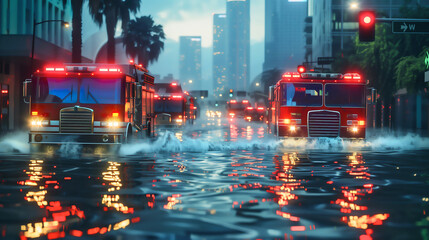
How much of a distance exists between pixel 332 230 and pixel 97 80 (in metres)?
14.7

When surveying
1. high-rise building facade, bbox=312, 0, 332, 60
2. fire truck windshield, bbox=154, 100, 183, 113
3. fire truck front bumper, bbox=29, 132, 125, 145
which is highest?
high-rise building facade, bbox=312, 0, 332, 60

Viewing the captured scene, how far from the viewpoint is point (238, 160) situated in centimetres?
1870

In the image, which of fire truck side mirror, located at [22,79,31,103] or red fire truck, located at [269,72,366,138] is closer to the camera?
fire truck side mirror, located at [22,79,31,103]

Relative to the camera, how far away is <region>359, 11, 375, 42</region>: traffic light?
25011 millimetres

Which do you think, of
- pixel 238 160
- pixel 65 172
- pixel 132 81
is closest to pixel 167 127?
pixel 132 81

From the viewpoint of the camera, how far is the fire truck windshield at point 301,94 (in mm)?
25188

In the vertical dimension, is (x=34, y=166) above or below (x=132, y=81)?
below

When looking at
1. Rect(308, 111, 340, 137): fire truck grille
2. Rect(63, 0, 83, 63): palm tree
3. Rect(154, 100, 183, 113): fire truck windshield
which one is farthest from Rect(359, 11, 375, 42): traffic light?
Rect(154, 100, 183, 113): fire truck windshield

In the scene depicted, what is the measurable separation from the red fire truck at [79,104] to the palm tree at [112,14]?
25.2m

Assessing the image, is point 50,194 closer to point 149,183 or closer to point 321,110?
point 149,183

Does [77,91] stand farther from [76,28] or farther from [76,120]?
[76,28]

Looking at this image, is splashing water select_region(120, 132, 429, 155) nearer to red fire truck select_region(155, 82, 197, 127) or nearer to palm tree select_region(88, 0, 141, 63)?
red fire truck select_region(155, 82, 197, 127)

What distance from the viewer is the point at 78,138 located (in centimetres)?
2108

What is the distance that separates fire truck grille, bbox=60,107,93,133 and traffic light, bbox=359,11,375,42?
1062 cm
